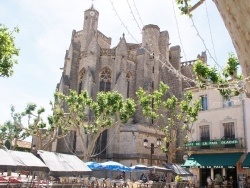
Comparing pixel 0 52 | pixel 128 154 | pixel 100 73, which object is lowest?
pixel 128 154

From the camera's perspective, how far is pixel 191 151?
928 inches

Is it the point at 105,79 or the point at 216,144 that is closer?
the point at 216,144

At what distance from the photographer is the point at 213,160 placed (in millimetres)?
21422

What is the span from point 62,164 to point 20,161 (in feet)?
7.79

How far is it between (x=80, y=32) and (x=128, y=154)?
18124mm

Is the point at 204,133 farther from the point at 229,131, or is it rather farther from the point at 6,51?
the point at 6,51

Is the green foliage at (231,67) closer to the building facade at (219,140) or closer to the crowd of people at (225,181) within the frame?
the building facade at (219,140)

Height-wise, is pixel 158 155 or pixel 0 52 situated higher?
pixel 0 52

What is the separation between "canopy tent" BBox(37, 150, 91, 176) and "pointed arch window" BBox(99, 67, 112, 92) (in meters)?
19.4

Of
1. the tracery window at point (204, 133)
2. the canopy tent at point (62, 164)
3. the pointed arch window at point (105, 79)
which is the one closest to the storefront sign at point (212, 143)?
the tracery window at point (204, 133)

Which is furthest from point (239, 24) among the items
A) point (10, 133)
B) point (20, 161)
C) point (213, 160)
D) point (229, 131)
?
point (10, 133)

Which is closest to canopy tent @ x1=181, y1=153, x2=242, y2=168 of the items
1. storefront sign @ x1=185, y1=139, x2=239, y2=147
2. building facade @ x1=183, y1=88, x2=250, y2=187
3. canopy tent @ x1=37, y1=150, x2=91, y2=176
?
building facade @ x1=183, y1=88, x2=250, y2=187

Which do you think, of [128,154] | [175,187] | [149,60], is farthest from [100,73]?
[175,187]

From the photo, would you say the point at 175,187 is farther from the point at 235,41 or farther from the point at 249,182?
the point at 235,41
